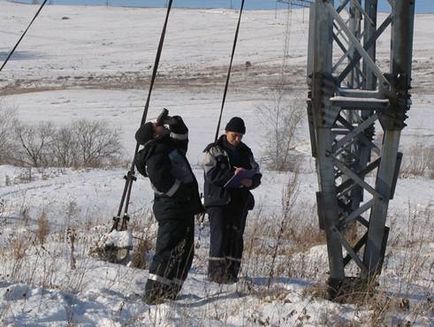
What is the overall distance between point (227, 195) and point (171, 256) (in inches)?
41.2

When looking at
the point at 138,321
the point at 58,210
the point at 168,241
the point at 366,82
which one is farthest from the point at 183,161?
the point at 58,210

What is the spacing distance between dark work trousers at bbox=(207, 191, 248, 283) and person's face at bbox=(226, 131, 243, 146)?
0.44m

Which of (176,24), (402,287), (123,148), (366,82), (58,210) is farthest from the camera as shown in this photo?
(176,24)

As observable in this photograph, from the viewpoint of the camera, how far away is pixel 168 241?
21.2ft

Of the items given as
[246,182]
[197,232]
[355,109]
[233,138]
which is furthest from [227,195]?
[197,232]

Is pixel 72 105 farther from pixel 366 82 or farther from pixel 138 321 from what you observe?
pixel 138 321

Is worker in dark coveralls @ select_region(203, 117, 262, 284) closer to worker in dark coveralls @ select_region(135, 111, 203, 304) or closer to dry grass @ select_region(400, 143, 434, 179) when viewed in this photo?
worker in dark coveralls @ select_region(135, 111, 203, 304)

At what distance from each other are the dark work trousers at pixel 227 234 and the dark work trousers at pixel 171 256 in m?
0.56

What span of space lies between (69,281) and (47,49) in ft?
252

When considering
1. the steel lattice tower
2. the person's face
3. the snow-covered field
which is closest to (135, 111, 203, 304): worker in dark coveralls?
the snow-covered field

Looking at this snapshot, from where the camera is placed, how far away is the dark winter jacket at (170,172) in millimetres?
6371

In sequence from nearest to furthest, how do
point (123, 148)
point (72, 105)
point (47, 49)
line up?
point (123, 148) < point (72, 105) < point (47, 49)

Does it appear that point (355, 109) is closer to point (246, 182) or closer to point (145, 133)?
point (246, 182)

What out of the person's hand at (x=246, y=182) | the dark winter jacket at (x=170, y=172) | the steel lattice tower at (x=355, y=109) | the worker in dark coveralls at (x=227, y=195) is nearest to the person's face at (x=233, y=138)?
the worker in dark coveralls at (x=227, y=195)
